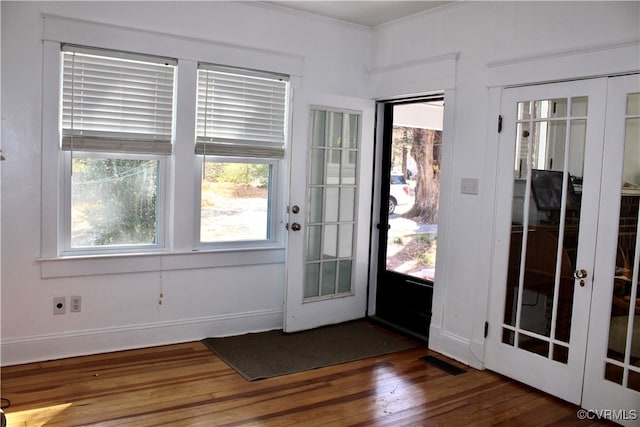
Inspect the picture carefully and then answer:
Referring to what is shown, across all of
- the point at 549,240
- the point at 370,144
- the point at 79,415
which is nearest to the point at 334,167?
the point at 370,144

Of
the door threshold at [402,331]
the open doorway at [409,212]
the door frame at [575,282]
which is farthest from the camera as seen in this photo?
the open doorway at [409,212]

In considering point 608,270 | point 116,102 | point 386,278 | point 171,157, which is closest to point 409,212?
point 386,278

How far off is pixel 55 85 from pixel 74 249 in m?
1.14

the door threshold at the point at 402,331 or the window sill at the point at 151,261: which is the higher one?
the window sill at the point at 151,261

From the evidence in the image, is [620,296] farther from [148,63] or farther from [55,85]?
[55,85]

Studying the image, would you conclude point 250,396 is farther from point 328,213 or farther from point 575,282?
point 575,282

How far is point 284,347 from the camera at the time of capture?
13.6 ft

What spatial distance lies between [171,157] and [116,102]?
55 cm

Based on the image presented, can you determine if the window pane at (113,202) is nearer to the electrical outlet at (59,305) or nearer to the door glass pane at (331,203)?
the electrical outlet at (59,305)

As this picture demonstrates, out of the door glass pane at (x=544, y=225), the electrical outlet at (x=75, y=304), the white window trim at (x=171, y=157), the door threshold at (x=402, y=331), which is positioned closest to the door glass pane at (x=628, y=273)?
the door glass pane at (x=544, y=225)

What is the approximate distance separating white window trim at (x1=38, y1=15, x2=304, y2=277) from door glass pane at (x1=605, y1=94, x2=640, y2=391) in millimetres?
2531

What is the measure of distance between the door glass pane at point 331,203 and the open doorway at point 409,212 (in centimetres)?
35

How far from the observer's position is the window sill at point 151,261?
3.69 m

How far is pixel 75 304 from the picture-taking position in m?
3.76
